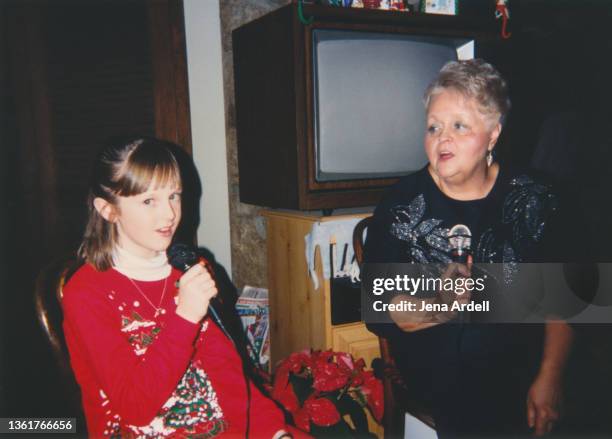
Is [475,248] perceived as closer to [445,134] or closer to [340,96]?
[445,134]

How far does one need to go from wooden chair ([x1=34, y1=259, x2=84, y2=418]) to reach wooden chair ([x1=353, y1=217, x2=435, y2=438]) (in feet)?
2.37

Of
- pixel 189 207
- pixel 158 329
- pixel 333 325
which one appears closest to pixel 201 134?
pixel 189 207

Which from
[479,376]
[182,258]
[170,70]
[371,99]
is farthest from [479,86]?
[170,70]

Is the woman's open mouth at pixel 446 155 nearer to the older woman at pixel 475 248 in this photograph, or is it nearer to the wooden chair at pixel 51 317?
the older woman at pixel 475 248

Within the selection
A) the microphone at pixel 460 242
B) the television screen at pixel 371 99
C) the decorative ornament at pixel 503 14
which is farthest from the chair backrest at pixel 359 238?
the decorative ornament at pixel 503 14

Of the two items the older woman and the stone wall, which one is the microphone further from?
the stone wall

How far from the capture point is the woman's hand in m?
1.03

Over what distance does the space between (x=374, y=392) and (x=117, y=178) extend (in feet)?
2.91

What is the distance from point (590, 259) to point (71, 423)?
1317 millimetres

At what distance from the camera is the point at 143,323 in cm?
89

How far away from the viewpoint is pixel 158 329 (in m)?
0.90

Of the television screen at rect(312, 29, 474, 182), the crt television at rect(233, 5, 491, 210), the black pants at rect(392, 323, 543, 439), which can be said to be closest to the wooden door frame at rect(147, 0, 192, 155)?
the crt television at rect(233, 5, 491, 210)

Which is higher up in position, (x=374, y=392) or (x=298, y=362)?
(x=298, y=362)

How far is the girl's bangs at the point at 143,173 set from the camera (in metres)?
0.88
